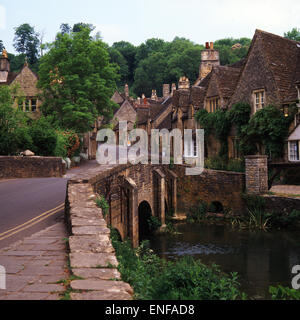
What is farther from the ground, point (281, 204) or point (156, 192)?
point (156, 192)

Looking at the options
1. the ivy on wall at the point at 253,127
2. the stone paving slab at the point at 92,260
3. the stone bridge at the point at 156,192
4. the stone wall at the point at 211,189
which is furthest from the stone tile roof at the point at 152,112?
the stone paving slab at the point at 92,260

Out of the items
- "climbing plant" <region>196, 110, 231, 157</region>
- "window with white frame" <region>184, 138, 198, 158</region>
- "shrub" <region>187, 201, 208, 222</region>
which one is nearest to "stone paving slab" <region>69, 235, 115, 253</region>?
"shrub" <region>187, 201, 208, 222</region>

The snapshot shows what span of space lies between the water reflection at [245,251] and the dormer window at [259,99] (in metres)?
8.45

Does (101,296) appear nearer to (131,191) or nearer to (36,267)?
(36,267)

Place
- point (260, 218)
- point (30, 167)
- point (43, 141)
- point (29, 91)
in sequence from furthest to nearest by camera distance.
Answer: point (29, 91) → point (43, 141) → point (30, 167) → point (260, 218)

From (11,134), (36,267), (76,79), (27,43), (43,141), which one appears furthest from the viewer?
(27,43)

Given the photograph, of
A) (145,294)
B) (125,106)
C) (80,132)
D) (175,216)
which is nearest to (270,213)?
(175,216)

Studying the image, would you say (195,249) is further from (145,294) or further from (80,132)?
(80,132)

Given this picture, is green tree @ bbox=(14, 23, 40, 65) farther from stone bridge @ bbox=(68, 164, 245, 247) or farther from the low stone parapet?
the low stone parapet

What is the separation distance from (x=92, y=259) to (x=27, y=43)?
9544 centimetres

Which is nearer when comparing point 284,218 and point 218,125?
point 284,218

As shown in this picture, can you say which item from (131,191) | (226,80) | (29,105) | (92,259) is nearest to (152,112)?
(29,105)

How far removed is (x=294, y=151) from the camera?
77.2 feet

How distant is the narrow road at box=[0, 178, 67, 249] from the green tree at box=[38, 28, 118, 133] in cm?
1535
